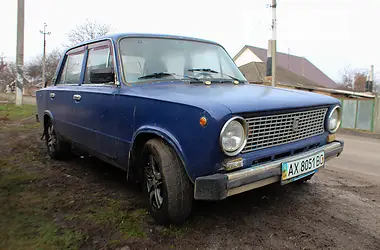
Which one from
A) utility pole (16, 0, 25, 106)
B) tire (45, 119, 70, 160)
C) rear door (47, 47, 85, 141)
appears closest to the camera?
rear door (47, 47, 85, 141)

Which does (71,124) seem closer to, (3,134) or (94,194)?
(94,194)

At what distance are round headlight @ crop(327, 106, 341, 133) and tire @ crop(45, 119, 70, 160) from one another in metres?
3.72

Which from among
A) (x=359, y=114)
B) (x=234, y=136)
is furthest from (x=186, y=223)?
(x=359, y=114)

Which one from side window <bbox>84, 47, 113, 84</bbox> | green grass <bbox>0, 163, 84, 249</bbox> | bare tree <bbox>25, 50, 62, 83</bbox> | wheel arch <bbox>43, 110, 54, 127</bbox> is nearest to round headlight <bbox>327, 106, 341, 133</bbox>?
side window <bbox>84, 47, 113, 84</bbox>

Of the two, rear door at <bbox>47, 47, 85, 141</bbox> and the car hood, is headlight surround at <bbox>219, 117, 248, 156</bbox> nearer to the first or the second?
the car hood

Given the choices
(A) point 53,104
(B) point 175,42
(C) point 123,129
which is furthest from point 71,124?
(B) point 175,42

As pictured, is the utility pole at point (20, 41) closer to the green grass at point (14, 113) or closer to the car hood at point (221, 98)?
the green grass at point (14, 113)

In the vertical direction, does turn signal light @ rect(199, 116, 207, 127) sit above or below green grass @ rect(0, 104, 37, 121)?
above

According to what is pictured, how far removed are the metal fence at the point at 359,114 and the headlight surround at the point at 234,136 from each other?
14.7m

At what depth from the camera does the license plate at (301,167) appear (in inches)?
101

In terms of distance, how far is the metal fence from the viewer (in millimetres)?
14742

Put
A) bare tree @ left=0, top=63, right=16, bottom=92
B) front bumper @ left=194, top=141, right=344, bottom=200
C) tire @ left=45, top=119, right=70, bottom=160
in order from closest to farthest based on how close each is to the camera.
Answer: front bumper @ left=194, top=141, right=344, bottom=200 < tire @ left=45, top=119, right=70, bottom=160 < bare tree @ left=0, top=63, right=16, bottom=92

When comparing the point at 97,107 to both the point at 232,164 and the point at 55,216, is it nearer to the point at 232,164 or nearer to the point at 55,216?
the point at 55,216

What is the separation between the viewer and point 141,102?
280 cm
